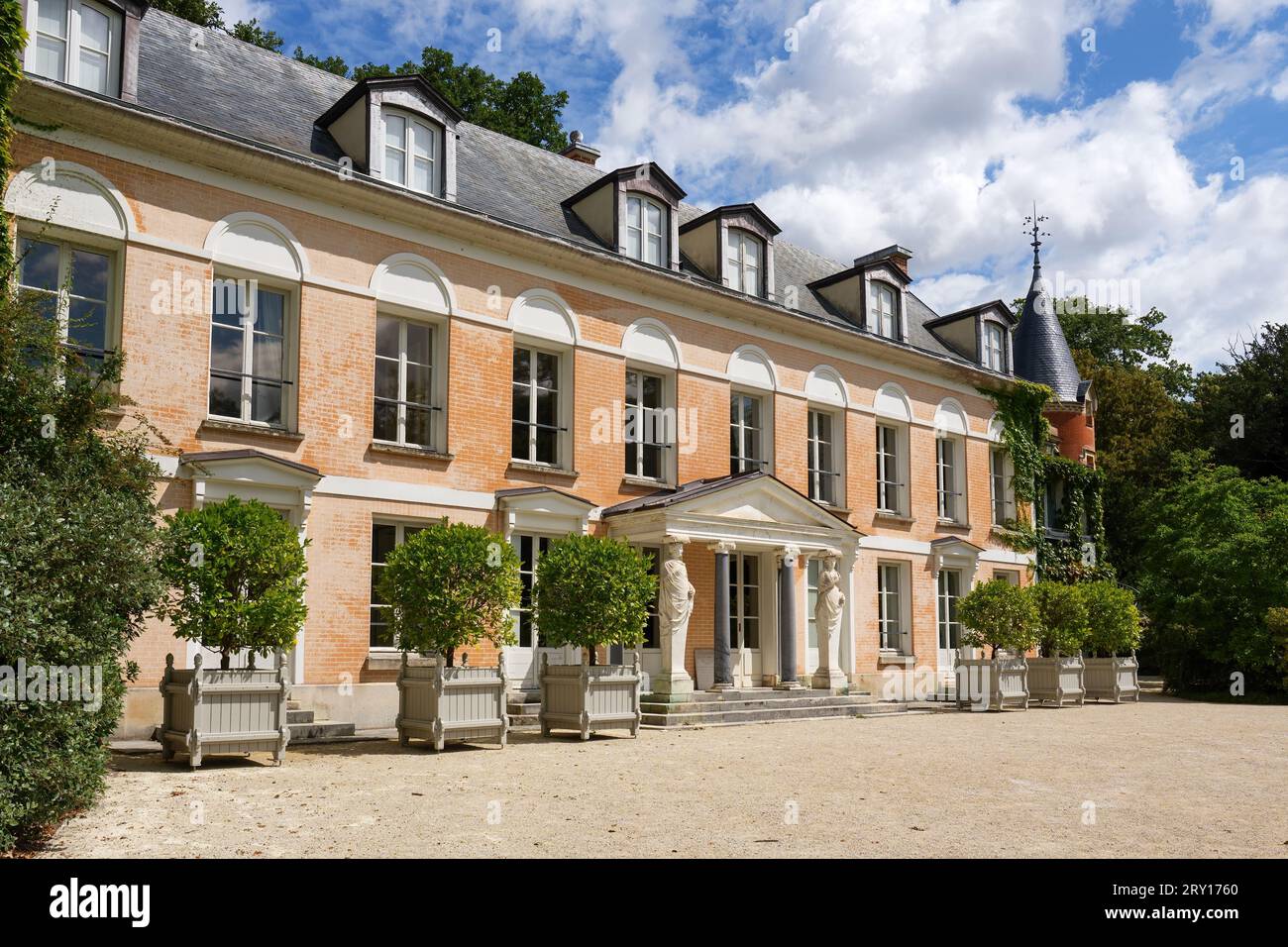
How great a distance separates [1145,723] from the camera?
17062 millimetres

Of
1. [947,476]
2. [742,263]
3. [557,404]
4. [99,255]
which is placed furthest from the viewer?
[947,476]

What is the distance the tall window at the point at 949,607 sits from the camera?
23.9 metres

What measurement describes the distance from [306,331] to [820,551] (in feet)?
31.4

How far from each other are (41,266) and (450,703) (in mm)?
7012

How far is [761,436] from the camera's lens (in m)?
20.7

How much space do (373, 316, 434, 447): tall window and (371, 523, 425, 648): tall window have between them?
123 cm

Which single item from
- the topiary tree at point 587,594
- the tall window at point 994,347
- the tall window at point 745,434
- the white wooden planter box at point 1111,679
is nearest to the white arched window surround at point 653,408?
the tall window at point 745,434

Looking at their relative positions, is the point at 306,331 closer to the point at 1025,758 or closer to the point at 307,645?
the point at 307,645

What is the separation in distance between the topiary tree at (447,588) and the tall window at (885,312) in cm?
1353

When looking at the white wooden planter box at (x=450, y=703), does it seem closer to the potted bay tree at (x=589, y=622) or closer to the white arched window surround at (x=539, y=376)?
the potted bay tree at (x=589, y=622)

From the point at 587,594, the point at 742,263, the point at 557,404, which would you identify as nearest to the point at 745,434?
the point at 742,263

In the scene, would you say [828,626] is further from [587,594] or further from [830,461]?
[587,594]

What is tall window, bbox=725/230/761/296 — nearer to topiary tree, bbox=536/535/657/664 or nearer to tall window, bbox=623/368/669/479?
tall window, bbox=623/368/669/479
